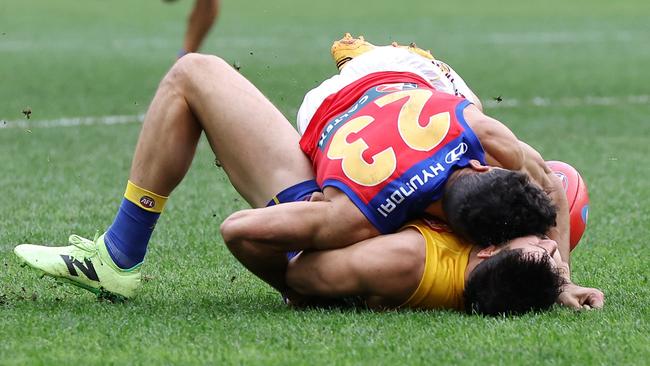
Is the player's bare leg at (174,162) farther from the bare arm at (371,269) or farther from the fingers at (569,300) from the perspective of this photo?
the fingers at (569,300)

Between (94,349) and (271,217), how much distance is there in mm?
734

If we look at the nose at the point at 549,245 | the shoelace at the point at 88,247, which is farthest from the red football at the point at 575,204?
the shoelace at the point at 88,247

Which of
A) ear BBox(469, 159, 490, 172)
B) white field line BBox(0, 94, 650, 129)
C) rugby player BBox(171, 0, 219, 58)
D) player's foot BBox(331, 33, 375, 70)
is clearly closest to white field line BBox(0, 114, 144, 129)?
white field line BBox(0, 94, 650, 129)

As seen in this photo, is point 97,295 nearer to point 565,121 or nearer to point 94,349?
point 94,349

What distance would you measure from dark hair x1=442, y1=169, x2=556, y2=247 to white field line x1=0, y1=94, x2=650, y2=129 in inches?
258

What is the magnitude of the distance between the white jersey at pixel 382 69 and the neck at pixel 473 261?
845 millimetres

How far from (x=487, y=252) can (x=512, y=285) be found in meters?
0.13

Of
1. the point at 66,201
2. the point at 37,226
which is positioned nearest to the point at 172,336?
the point at 37,226

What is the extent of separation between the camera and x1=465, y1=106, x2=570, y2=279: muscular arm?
4340mm

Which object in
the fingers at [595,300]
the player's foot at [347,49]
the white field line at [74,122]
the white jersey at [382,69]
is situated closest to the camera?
the fingers at [595,300]

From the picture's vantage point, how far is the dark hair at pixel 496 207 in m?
4.14

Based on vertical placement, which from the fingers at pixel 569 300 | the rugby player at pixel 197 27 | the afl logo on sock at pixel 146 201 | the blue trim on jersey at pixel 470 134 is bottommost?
the rugby player at pixel 197 27

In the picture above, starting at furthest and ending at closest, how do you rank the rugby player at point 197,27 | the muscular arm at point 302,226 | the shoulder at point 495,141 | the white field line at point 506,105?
the rugby player at point 197,27 → the white field line at point 506,105 → the shoulder at point 495,141 → the muscular arm at point 302,226

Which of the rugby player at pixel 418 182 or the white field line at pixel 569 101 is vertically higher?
the rugby player at pixel 418 182
